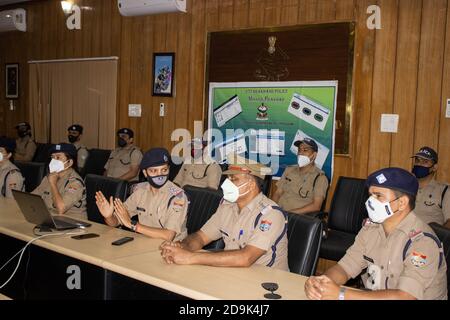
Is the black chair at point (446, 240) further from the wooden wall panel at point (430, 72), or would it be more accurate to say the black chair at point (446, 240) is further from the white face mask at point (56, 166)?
the white face mask at point (56, 166)

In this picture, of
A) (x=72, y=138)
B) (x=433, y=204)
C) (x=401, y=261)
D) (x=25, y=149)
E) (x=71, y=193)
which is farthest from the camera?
(x=25, y=149)

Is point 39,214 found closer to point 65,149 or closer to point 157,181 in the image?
point 157,181

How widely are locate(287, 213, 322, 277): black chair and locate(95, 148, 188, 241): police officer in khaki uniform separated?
35.0 inches

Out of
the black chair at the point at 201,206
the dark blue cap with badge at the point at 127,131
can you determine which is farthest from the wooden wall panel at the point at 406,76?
the dark blue cap with badge at the point at 127,131

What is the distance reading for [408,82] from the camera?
439 centimetres

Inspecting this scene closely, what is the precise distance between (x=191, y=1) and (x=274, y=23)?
1.29 m

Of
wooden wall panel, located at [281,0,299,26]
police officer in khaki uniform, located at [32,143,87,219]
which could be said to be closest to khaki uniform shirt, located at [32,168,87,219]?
police officer in khaki uniform, located at [32,143,87,219]

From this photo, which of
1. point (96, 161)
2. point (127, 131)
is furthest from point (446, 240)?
point (96, 161)

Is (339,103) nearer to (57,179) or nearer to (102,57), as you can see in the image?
(57,179)

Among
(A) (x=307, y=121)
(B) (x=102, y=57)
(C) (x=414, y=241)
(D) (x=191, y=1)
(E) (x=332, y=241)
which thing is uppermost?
(D) (x=191, y=1)

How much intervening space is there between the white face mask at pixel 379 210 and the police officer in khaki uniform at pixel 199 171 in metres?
2.94

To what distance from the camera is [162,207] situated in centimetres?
329

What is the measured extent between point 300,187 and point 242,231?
2.06m

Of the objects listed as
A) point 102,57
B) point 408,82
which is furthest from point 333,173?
point 102,57
